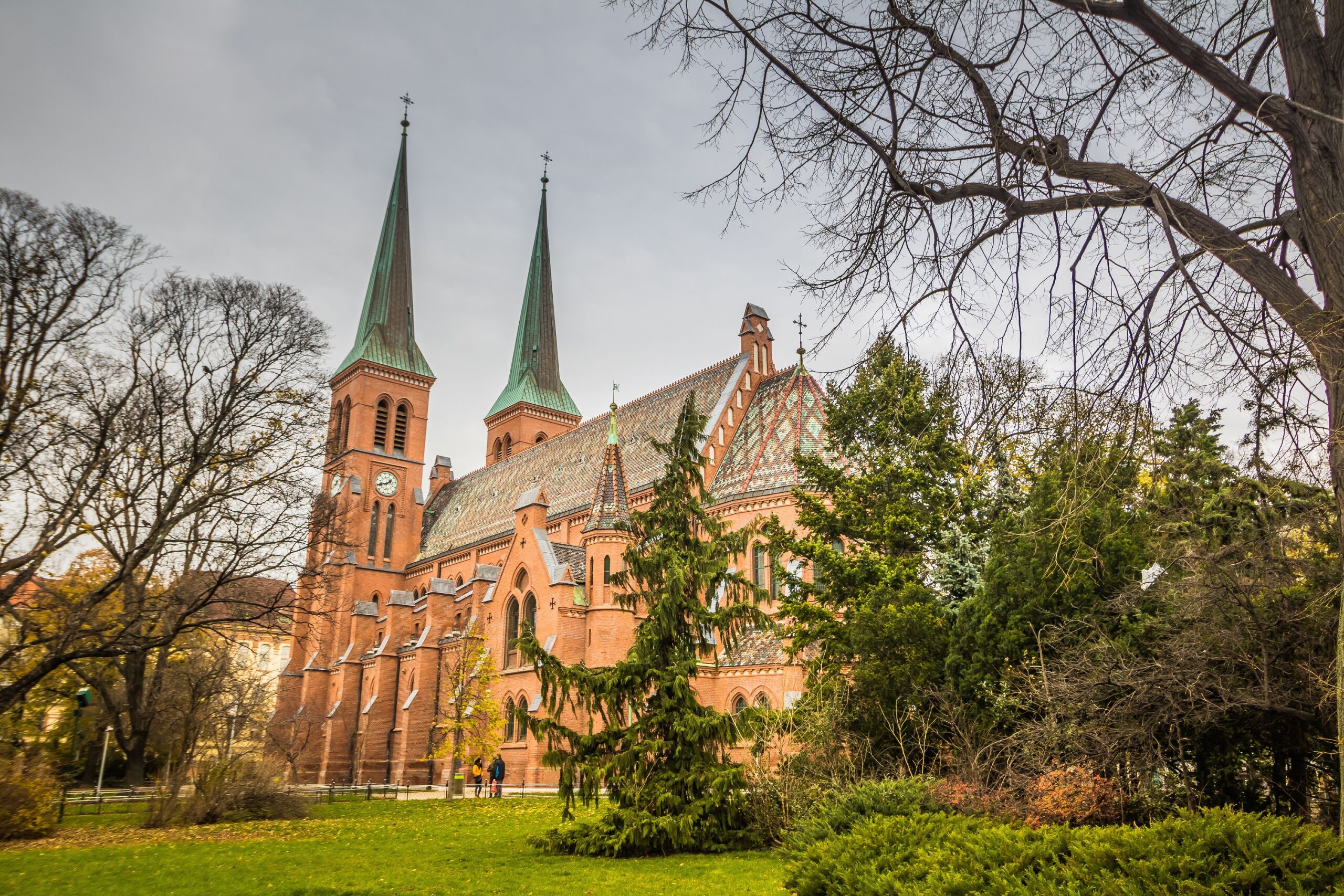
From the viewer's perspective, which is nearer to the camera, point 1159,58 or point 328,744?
point 1159,58

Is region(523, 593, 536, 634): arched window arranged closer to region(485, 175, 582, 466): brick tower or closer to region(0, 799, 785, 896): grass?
region(0, 799, 785, 896): grass

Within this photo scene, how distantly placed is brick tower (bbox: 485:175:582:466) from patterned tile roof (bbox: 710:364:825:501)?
24.9m

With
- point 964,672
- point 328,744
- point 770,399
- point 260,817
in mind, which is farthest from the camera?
point 328,744

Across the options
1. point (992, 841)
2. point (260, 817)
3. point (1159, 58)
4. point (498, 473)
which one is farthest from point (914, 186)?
point (498, 473)

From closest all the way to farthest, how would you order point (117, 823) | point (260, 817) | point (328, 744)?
point (117, 823) < point (260, 817) < point (328, 744)

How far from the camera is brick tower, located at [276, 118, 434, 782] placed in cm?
4747

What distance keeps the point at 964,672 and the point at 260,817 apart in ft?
53.5

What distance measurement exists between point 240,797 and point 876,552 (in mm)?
15354

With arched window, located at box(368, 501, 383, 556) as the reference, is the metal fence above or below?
below

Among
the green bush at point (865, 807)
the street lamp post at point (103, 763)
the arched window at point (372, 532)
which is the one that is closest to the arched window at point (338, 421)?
the arched window at point (372, 532)

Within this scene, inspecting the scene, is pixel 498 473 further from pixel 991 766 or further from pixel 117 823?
pixel 991 766

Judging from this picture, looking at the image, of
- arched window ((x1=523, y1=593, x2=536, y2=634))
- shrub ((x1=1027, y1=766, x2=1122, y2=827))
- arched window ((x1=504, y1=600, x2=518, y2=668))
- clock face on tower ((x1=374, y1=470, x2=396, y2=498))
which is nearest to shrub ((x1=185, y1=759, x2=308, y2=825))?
arched window ((x1=523, y1=593, x2=536, y2=634))

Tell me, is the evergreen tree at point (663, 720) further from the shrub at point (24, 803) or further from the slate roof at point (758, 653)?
the slate roof at point (758, 653)

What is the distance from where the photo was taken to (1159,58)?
637 cm
